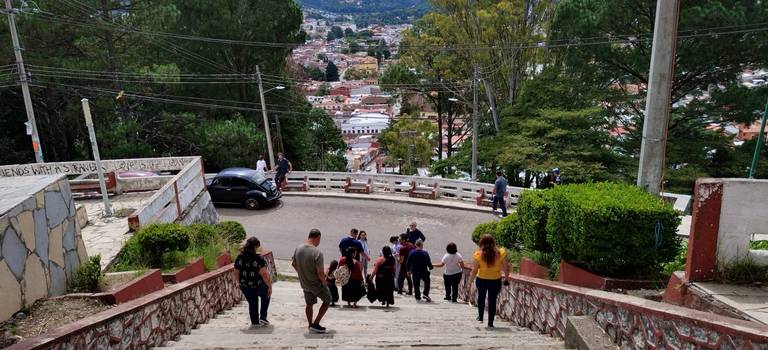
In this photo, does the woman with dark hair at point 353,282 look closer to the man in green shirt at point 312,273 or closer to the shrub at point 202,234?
the man in green shirt at point 312,273

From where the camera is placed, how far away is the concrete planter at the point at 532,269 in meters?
8.33

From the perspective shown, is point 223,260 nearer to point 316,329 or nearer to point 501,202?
point 316,329

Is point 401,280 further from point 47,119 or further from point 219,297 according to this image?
point 47,119

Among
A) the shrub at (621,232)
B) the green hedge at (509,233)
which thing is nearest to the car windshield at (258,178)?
the green hedge at (509,233)

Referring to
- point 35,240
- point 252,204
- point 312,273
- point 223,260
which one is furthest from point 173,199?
point 312,273

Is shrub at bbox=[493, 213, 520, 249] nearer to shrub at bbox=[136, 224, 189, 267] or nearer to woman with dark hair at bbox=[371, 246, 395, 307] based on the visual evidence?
woman with dark hair at bbox=[371, 246, 395, 307]

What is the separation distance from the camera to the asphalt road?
15891 millimetres

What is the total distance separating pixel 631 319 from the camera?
502cm

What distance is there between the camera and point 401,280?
11.3 m

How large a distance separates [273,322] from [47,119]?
26.9 metres

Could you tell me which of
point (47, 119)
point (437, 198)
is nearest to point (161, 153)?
point (47, 119)

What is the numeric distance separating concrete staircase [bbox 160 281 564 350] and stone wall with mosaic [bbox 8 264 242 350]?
20 centimetres

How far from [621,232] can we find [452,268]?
159 inches

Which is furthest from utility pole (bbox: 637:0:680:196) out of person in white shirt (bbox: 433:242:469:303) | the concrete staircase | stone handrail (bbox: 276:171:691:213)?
stone handrail (bbox: 276:171:691:213)
